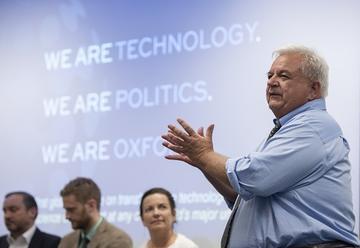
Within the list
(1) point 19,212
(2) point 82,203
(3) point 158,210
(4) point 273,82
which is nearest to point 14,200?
(1) point 19,212

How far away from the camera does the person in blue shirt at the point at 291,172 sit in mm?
2160

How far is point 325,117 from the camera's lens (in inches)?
90.0

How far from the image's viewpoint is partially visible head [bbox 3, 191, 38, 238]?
466 centimetres

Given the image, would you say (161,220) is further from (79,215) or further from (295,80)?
(295,80)

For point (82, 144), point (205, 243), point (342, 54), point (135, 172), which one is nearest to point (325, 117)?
point (342, 54)

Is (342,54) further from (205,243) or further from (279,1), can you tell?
(205,243)

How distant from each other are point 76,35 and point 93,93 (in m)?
0.49

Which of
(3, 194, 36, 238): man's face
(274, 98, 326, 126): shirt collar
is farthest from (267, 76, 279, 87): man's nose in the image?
(3, 194, 36, 238): man's face

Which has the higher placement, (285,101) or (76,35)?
(76,35)

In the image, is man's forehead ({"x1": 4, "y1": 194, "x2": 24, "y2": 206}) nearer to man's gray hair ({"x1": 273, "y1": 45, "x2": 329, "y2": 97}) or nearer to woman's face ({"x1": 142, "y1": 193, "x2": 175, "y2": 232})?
woman's face ({"x1": 142, "y1": 193, "x2": 175, "y2": 232})

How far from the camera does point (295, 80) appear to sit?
234cm

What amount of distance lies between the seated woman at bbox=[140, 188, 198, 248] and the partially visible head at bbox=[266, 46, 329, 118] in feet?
5.29

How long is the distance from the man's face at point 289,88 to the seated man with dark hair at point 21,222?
2555 mm

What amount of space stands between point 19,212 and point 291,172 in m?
2.90
